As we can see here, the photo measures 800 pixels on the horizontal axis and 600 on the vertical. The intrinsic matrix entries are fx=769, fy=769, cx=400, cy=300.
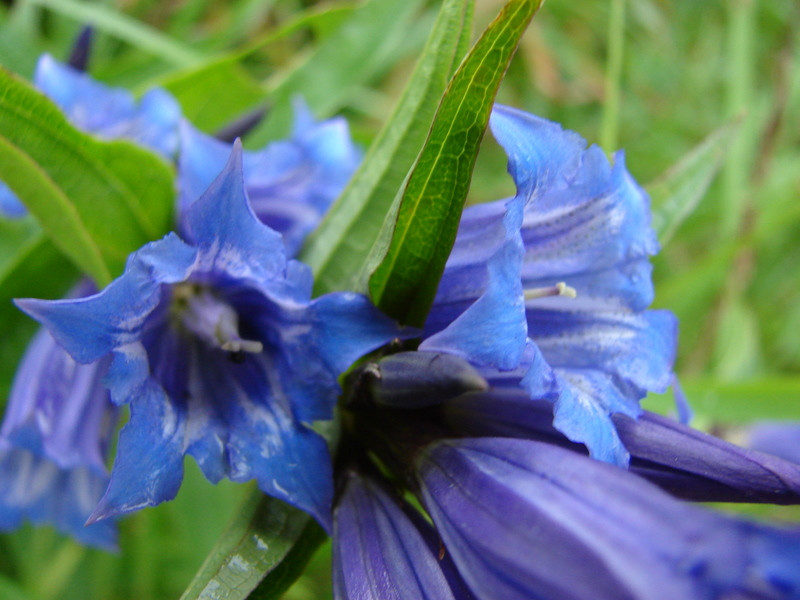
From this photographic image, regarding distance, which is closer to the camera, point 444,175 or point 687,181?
point 444,175

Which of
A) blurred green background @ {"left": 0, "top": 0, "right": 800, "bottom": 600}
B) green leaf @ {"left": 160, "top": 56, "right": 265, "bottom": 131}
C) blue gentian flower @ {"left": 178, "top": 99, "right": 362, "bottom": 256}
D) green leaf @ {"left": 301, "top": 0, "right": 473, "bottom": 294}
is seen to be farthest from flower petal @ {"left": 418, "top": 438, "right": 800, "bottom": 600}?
green leaf @ {"left": 160, "top": 56, "right": 265, "bottom": 131}

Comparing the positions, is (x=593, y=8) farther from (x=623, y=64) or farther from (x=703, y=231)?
(x=703, y=231)

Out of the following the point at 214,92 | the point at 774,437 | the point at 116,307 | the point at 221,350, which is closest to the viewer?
the point at 116,307

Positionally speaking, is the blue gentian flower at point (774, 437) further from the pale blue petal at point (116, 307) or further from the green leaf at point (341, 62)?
the pale blue petal at point (116, 307)

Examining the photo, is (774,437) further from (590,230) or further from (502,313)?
(502,313)

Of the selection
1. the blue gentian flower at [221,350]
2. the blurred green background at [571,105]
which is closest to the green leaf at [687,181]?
the blurred green background at [571,105]

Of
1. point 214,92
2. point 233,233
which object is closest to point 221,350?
point 233,233

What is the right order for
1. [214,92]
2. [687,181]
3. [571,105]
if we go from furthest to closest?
[571,105]
[214,92]
[687,181]

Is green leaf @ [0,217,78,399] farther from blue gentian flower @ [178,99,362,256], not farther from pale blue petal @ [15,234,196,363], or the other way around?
pale blue petal @ [15,234,196,363]
